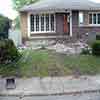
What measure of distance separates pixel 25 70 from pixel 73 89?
401 centimetres

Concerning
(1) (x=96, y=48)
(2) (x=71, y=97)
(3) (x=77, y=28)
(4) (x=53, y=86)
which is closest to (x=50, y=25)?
(3) (x=77, y=28)

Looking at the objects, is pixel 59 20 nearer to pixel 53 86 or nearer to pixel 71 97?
pixel 53 86

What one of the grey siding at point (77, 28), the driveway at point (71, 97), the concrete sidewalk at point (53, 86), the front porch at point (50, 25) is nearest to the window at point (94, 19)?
the grey siding at point (77, 28)

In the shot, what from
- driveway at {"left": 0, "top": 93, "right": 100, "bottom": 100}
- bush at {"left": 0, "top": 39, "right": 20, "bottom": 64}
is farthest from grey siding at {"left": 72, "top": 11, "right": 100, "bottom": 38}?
driveway at {"left": 0, "top": 93, "right": 100, "bottom": 100}

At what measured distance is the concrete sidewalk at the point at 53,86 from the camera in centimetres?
1152

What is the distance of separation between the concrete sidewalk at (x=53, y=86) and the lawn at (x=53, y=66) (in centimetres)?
99

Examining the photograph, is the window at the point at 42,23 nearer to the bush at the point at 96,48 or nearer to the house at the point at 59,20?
the house at the point at 59,20

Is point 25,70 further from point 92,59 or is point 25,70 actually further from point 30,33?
point 30,33

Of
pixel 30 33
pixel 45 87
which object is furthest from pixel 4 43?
pixel 30 33

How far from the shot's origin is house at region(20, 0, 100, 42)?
31547 millimetres

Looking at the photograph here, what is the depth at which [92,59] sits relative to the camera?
18.3 m

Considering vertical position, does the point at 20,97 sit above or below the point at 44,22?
below

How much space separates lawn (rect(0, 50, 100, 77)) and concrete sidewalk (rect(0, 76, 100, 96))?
0.99 m

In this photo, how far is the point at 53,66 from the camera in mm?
16500
